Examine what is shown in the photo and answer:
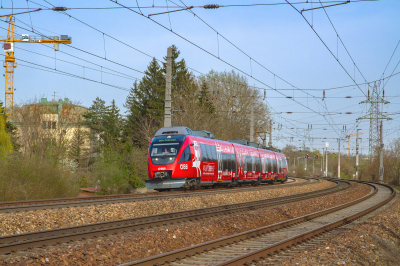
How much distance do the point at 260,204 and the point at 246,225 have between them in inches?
196

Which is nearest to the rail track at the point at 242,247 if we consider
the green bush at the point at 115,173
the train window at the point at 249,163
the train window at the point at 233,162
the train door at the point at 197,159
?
the train door at the point at 197,159

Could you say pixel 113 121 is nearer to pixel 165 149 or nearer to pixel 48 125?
pixel 48 125

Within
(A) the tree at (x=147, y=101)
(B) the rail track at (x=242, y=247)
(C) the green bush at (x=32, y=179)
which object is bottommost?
(B) the rail track at (x=242, y=247)

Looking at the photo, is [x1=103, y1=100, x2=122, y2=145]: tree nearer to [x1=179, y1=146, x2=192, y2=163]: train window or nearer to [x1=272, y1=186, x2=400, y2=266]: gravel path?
[x1=179, y1=146, x2=192, y2=163]: train window

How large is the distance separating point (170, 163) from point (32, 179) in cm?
677

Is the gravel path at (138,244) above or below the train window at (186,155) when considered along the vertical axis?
below

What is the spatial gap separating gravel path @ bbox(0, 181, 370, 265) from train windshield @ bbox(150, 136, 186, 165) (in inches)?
266

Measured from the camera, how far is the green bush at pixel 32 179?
1716 cm

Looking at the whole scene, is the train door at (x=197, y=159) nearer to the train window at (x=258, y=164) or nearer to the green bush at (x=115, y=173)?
the green bush at (x=115, y=173)

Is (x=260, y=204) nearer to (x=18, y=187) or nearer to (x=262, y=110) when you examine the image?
(x=18, y=187)

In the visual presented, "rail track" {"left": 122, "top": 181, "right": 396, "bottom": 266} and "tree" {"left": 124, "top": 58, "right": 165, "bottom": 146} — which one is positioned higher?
"tree" {"left": 124, "top": 58, "right": 165, "bottom": 146}

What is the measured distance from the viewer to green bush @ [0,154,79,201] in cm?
1716

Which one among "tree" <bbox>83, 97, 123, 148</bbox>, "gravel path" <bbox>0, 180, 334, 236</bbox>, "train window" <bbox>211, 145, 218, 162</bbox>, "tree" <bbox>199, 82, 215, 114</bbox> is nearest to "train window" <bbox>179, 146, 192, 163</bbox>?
"gravel path" <bbox>0, 180, 334, 236</bbox>

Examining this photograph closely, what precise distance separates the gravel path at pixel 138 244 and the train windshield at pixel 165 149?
22.2 feet
